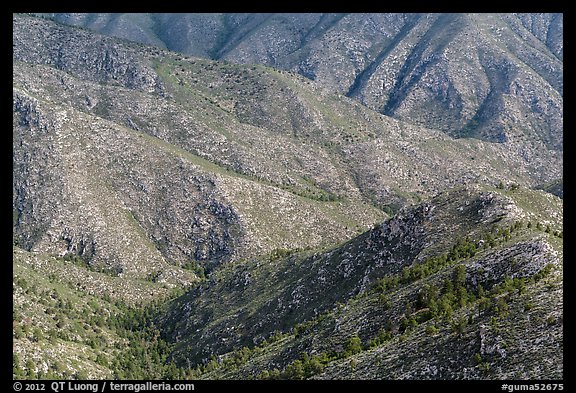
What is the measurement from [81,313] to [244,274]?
37288mm

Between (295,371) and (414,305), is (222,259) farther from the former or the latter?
(414,305)

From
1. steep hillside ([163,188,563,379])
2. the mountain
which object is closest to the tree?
steep hillside ([163,188,563,379])

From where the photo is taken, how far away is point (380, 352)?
4778 centimetres

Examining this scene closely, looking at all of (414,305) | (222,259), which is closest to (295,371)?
(414,305)

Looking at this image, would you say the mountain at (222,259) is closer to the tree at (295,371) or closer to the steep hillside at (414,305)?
the steep hillside at (414,305)

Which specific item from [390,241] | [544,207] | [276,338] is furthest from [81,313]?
[544,207]

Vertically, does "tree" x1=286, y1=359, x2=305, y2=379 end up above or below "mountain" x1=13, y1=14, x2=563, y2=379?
below

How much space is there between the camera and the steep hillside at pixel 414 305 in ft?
130

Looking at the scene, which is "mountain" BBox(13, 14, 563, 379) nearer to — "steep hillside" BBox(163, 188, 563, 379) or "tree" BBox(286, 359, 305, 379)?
→ "steep hillside" BBox(163, 188, 563, 379)

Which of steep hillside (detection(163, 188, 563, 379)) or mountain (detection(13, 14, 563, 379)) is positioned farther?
mountain (detection(13, 14, 563, 379))

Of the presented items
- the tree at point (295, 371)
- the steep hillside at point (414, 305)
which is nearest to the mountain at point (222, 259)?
the steep hillside at point (414, 305)

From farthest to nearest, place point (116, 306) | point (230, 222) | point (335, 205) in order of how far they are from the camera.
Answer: point (335, 205), point (230, 222), point (116, 306)

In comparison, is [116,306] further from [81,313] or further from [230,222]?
[230,222]

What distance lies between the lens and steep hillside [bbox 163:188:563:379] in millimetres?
39500
